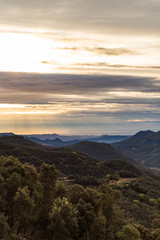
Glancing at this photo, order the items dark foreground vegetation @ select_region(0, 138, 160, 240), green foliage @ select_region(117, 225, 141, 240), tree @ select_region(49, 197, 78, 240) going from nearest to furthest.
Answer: tree @ select_region(49, 197, 78, 240), dark foreground vegetation @ select_region(0, 138, 160, 240), green foliage @ select_region(117, 225, 141, 240)

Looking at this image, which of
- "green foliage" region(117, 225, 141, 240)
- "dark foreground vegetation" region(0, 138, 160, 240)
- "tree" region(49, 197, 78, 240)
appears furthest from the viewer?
"green foliage" region(117, 225, 141, 240)

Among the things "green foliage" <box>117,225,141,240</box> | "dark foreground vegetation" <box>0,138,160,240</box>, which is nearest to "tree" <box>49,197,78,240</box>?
"dark foreground vegetation" <box>0,138,160,240</box>

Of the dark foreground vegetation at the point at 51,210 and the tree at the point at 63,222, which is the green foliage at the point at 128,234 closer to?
the dark foreground vegetation at the point at 51,210

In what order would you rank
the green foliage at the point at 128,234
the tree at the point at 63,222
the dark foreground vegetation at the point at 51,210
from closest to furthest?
the tree at the point at 63,222, the dark foreground vegetation at the point at 51,210, the green foliage at the point at 128,234

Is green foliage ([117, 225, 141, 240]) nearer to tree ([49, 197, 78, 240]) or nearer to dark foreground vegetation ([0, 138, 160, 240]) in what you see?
dark foreground vegetation ([0, 138, 160, 240])

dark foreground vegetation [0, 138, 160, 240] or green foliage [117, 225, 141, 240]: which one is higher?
dark foreground vegetation [0, 138, 160, 240]

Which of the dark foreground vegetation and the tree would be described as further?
the dark foreground vegetation

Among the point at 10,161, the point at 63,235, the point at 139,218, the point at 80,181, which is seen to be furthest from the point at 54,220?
the point at 80,181

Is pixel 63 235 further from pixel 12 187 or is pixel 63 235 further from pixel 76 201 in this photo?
pixel 12 187

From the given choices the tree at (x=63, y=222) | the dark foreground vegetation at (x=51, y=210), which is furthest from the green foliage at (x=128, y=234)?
the tree at (x=63, y=222)

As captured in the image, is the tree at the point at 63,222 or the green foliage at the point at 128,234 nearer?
the tree at the point at 63,222

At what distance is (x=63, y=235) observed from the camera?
45906 millimetres

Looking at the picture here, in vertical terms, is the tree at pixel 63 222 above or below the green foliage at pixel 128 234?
above

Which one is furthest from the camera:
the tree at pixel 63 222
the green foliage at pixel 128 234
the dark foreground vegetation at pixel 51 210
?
the green foliage at pixel 128 234
